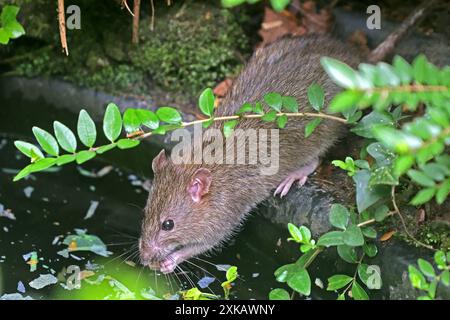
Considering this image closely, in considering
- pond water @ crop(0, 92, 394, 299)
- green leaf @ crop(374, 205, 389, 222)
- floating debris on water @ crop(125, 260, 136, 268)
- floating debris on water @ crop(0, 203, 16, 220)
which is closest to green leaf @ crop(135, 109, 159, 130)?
green leaf @ crop(374, 205, 389, 222)

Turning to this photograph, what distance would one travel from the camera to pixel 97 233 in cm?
457

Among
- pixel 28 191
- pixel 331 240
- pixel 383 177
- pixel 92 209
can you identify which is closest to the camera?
pixel 383 177

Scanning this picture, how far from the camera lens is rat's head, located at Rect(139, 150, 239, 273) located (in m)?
4.16

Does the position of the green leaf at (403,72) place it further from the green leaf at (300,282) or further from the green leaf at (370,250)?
the green leaf at (370,250)

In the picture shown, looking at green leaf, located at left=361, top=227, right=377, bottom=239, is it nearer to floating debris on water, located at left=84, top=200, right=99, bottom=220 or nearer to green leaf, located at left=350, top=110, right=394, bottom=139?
green leaf, located at left=350, top=110, right=394, bottom=139

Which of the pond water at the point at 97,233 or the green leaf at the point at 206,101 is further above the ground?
the green leaf at the point at 206,101

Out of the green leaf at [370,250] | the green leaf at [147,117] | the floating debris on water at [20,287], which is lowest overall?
the floating debris on water at [20,287]

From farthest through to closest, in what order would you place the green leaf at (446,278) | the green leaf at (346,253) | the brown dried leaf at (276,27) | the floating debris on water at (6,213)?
1. the brown dried leaf at (276,27)
2. the floating debris on water at (6,213)
3. the green leaf at (346,253)
4. the green leaf at (446,278)

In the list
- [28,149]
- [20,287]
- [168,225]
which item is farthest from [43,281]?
[28,149]

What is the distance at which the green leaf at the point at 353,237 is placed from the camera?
3.17 m

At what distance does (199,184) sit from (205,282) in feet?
1.83

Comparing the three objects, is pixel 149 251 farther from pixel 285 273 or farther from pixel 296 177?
pixel 285 273

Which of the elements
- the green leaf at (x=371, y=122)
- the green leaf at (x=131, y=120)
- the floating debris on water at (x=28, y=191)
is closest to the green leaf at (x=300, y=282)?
the green leaf at (x=371, y=122)

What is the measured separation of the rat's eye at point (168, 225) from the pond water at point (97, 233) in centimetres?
31
